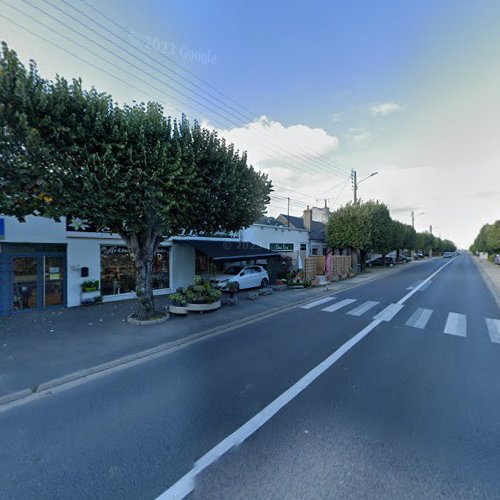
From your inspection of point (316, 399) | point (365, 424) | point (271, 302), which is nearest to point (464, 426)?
point (365, 424)

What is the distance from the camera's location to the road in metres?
2.57

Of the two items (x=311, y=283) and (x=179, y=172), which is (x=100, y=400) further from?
(x=311, y=283)

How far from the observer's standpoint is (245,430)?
333cm

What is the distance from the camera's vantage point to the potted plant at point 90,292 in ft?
36.2

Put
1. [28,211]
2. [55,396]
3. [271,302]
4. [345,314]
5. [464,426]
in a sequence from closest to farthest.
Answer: [464,426] < [55,396] < [28,211] < [345,314] < [271,302]

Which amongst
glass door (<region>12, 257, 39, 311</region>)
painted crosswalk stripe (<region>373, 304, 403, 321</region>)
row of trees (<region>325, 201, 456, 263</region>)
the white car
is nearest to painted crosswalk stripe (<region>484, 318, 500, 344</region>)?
painted crosswalk stripe (<region>373, 304, 403, 321</region>)

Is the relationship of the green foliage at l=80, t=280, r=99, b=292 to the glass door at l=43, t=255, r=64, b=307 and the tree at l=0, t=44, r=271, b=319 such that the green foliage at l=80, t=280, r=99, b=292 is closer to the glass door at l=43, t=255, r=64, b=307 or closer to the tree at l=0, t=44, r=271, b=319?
the glass door at l=43, t=255, r=64, b=307

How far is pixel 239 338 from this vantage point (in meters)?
7.03

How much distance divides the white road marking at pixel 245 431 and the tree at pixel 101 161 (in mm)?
5447

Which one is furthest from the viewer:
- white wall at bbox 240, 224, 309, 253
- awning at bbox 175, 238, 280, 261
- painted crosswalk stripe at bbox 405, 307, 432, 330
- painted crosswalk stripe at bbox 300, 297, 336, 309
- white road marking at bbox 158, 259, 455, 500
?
white wall at bbox 240, 224, 309, 253

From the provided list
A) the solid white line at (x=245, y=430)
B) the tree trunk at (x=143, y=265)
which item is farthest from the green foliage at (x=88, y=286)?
the solid white line at (x=245, y=430)

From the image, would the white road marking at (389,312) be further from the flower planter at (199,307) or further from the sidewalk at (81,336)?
the flower planter at (199,307)

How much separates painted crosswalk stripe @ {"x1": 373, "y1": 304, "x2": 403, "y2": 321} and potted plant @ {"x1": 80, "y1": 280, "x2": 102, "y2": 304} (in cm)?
1129

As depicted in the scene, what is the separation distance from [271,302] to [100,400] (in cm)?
816
